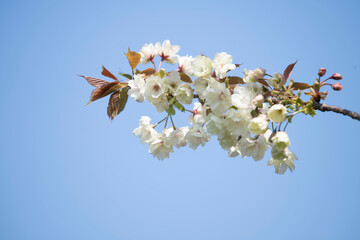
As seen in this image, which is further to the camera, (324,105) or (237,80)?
(237,80)

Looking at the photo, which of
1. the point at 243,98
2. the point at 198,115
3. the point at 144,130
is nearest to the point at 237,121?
the point at 243,98

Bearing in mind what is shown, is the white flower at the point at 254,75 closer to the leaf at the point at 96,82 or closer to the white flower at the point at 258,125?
the white flower at the point at 258,125

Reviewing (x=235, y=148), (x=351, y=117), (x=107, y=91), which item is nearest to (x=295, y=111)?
(x=351, y=117)

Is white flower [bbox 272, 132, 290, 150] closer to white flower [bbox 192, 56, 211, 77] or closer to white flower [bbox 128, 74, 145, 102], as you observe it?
white flower [bbox 192, 56, 211, 77]

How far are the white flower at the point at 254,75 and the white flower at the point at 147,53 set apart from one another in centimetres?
63

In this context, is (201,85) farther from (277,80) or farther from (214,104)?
(277,80)

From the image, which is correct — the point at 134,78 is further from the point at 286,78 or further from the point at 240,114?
the point at 286,78

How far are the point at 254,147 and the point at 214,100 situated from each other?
36cm

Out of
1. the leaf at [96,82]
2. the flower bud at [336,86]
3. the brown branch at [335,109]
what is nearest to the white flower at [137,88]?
the leaf at [96,82]

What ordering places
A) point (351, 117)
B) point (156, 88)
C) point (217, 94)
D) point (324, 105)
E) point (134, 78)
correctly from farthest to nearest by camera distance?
point (134, 78) → point (156, 88) → point (217, 94) → point (324, 105) → point (351, 117)

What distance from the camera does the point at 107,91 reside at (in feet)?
6.57

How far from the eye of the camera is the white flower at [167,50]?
2.10m

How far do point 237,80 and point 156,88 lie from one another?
507mm

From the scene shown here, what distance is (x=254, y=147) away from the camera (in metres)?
1.74
